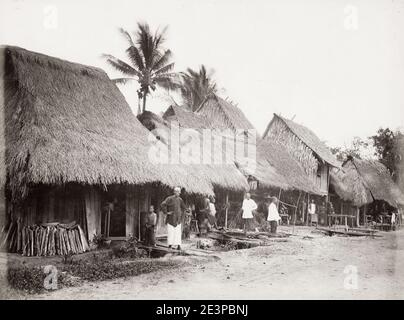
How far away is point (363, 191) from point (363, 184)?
0.93 m

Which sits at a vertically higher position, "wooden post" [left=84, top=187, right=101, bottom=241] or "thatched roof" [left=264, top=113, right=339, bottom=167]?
"thatched roof" [left=264, top=113, right=339, bottom=167]

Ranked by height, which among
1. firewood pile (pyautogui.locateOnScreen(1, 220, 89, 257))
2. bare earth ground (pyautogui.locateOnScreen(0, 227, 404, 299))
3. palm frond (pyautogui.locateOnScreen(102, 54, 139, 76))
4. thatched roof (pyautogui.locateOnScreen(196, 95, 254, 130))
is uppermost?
palm frond (pyautogui.locateOnScreen(102, 54, 139, 76))

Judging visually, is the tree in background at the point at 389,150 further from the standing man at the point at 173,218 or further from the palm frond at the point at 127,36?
the standing man at the point at 173,218

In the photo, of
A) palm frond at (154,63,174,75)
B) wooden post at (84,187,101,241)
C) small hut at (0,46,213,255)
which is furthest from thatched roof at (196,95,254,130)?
wooden post at (84,187,101,241)

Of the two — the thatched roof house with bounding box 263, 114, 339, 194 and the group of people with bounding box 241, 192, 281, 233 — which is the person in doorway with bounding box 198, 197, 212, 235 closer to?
the group of people with bounding box 241, 192, 281, 233

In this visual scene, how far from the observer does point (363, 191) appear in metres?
24.3

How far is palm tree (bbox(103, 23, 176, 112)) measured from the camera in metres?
18.9

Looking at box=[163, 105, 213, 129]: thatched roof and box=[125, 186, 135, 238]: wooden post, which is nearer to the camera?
box=[125, 186, 135, 238]: wooden post

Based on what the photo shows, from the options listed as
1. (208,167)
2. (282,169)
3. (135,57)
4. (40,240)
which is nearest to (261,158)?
(282,169)


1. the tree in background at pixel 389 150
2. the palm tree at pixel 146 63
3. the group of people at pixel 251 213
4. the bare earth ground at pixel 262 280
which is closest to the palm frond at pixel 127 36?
the palm tree at pixel 146 63

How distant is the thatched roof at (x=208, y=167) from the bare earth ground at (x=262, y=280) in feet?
12.6

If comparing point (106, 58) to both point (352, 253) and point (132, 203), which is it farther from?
point (352, 253)

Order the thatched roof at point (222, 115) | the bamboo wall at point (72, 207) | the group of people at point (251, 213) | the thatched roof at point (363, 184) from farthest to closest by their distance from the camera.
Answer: the thatched roof at point (363, 184), the thatched roof at point (222, 115), the group of people at point (251, 213), the bamboo wall at point (72, 207)

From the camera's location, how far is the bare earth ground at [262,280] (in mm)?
6145
